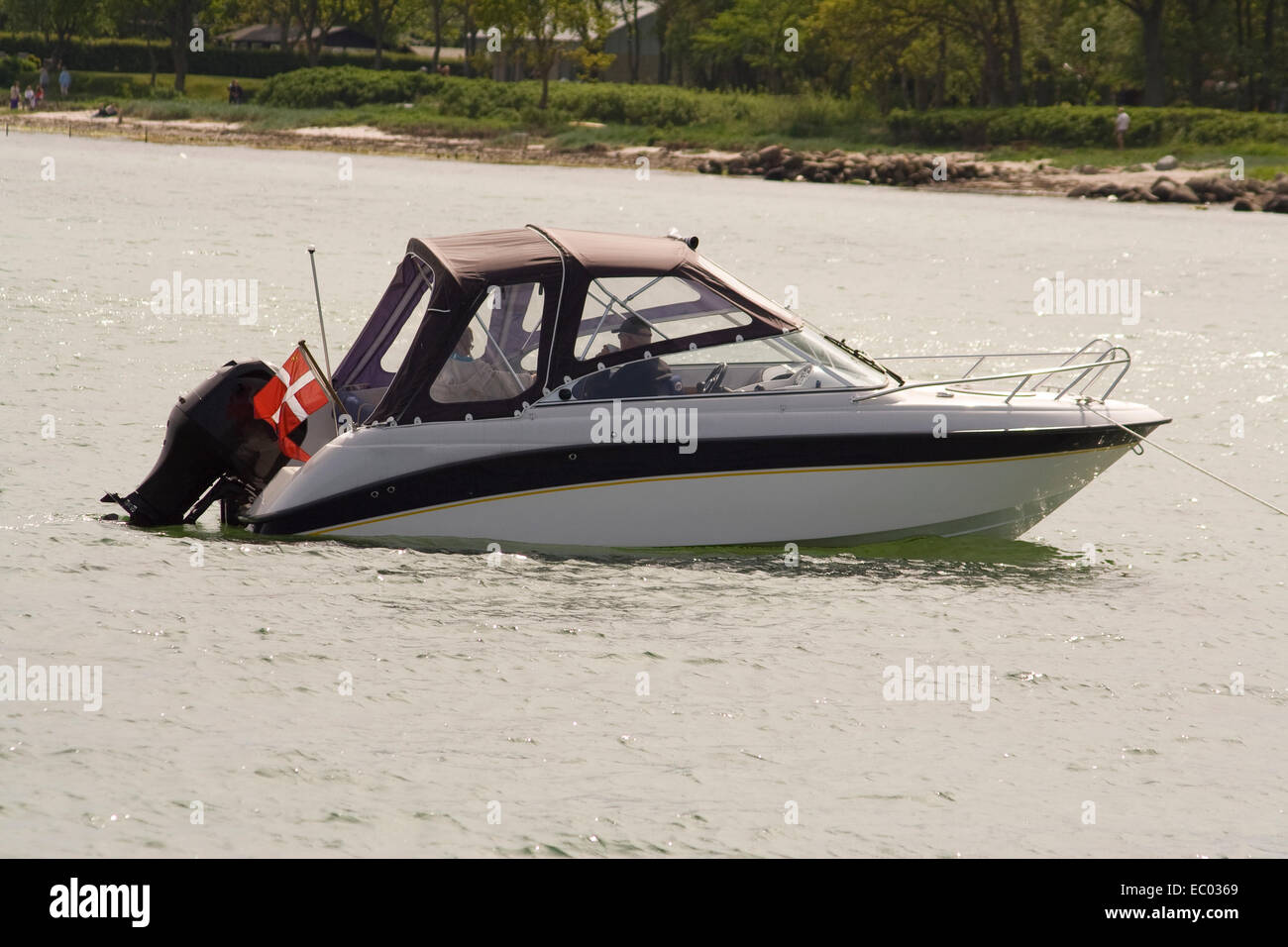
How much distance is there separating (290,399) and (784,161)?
4649cm

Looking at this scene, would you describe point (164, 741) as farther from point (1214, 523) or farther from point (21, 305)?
point (21, 305)

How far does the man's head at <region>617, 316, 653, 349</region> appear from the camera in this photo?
30.2 ft

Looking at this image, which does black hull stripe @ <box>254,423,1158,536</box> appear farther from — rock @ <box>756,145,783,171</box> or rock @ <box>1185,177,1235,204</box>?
rock @ <box>756,145,783,171</box>

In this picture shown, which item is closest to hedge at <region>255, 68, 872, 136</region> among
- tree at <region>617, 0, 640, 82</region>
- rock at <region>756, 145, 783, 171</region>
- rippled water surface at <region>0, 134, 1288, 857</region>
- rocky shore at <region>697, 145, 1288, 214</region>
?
rocky shore at <region>697, 145, 1288, 214</region>

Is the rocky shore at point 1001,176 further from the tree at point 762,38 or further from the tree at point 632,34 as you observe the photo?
the tree at point 632,34

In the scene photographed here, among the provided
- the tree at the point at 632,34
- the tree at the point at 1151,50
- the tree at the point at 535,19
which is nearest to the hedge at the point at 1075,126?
the tree at the point at 1151,50

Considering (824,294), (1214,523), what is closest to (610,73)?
(824,294)

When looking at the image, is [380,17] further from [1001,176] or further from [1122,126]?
[1122,126]

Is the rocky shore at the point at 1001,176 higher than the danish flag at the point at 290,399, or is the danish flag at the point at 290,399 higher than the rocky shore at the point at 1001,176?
the rocky shore at the point at 1001,176

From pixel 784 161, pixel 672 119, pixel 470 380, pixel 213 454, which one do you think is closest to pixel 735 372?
pixel 470 380

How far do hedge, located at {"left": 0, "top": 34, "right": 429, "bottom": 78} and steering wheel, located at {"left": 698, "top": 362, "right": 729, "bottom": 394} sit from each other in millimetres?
80636

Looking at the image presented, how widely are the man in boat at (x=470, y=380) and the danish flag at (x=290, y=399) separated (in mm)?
742

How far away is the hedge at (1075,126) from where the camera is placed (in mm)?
52312

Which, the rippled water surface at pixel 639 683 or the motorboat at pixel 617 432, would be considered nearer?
the rippled water surface at pixel 639 683
